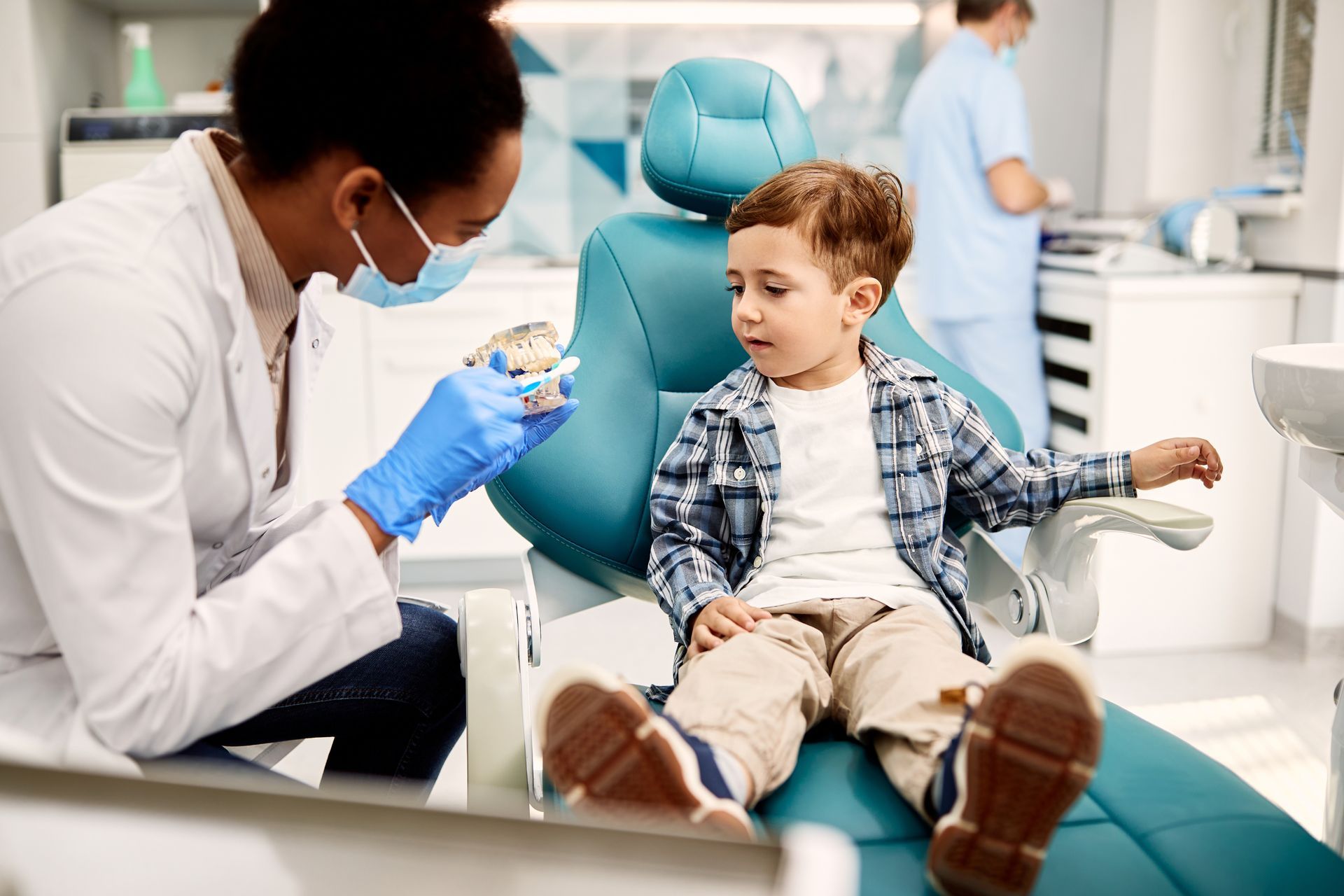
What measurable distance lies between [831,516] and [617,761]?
0.58m

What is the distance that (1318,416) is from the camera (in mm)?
1097

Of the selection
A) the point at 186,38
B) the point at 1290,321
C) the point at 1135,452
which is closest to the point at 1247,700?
the point at 1290,321

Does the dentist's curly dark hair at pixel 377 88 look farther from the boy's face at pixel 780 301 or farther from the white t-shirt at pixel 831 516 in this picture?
the white t-shirt at pixel 831 516

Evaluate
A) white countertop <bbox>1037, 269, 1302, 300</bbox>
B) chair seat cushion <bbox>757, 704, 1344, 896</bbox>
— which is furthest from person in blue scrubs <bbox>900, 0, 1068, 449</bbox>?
chair seat cushion <bbox>757, 704, 1344, 896</bbox>

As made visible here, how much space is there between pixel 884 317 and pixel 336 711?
869mm

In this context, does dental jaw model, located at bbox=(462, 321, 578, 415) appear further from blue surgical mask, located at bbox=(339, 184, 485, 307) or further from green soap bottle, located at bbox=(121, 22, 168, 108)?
green soap bottle, located at bbox=(121, 22, 168, 108)

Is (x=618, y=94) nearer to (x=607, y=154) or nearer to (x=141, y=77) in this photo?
(x=607, y=154)

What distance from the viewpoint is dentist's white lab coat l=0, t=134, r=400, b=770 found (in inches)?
32.3

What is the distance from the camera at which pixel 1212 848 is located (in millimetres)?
899

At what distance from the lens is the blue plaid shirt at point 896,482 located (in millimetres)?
1324

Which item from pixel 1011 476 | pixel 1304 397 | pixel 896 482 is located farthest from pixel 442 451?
pixel 1304 397

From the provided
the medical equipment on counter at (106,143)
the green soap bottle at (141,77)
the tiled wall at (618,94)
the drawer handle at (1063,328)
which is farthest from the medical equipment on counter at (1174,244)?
the green soap bottle at (141,77)

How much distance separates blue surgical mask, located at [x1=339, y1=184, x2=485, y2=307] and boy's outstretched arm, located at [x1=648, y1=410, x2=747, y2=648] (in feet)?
1.33

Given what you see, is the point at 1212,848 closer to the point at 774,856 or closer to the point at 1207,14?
the point at 774,856
